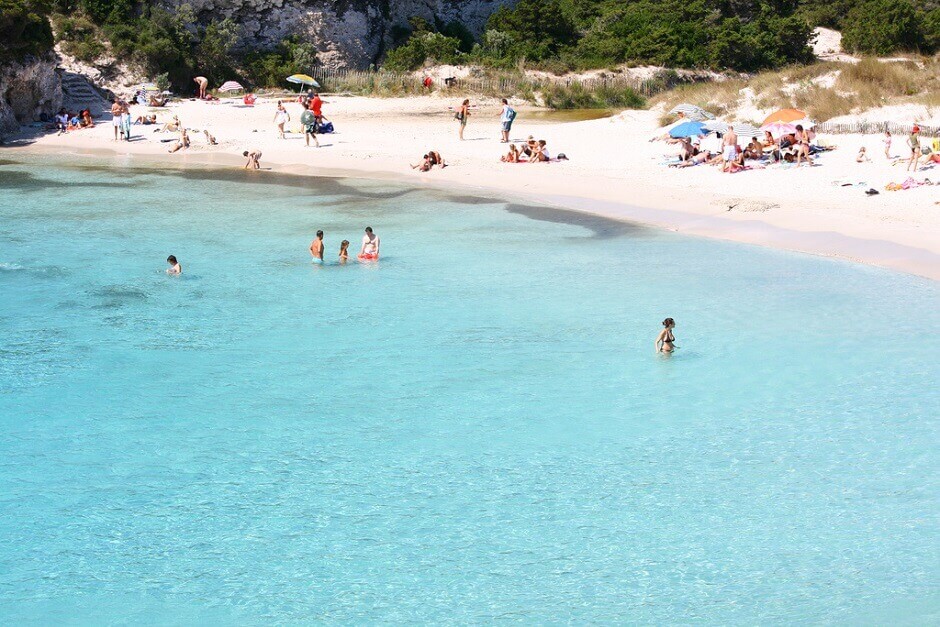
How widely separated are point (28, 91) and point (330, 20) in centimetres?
1752

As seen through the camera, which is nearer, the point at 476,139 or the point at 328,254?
the point at 328,254

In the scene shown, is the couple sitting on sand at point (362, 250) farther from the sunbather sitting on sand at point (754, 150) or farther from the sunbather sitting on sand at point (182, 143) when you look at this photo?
the sunbather sitting on sand at point (182, 143)

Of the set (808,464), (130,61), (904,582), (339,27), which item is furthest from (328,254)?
(339,27)

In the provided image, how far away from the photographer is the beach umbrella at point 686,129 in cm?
2798

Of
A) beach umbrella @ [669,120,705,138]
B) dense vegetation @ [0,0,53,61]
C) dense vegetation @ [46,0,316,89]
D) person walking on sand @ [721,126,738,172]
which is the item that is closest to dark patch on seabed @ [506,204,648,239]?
person walking on sand @ [721,126,738,172]

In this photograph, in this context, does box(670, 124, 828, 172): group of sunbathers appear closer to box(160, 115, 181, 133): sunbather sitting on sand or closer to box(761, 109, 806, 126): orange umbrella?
box(761, 109, 806, 126): orange umbrella

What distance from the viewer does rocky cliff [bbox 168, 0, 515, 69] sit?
46.1 meters

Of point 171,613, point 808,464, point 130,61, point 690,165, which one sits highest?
point 130,61

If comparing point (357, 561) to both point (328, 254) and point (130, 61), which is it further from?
point (130, 61)

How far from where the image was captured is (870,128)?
2816cm

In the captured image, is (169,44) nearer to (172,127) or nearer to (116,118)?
(172,127)

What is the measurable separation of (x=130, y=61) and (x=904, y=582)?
37.5 meters

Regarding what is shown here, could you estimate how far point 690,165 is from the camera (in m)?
26.6

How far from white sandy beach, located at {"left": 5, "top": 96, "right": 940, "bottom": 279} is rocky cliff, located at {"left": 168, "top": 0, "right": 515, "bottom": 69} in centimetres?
742
